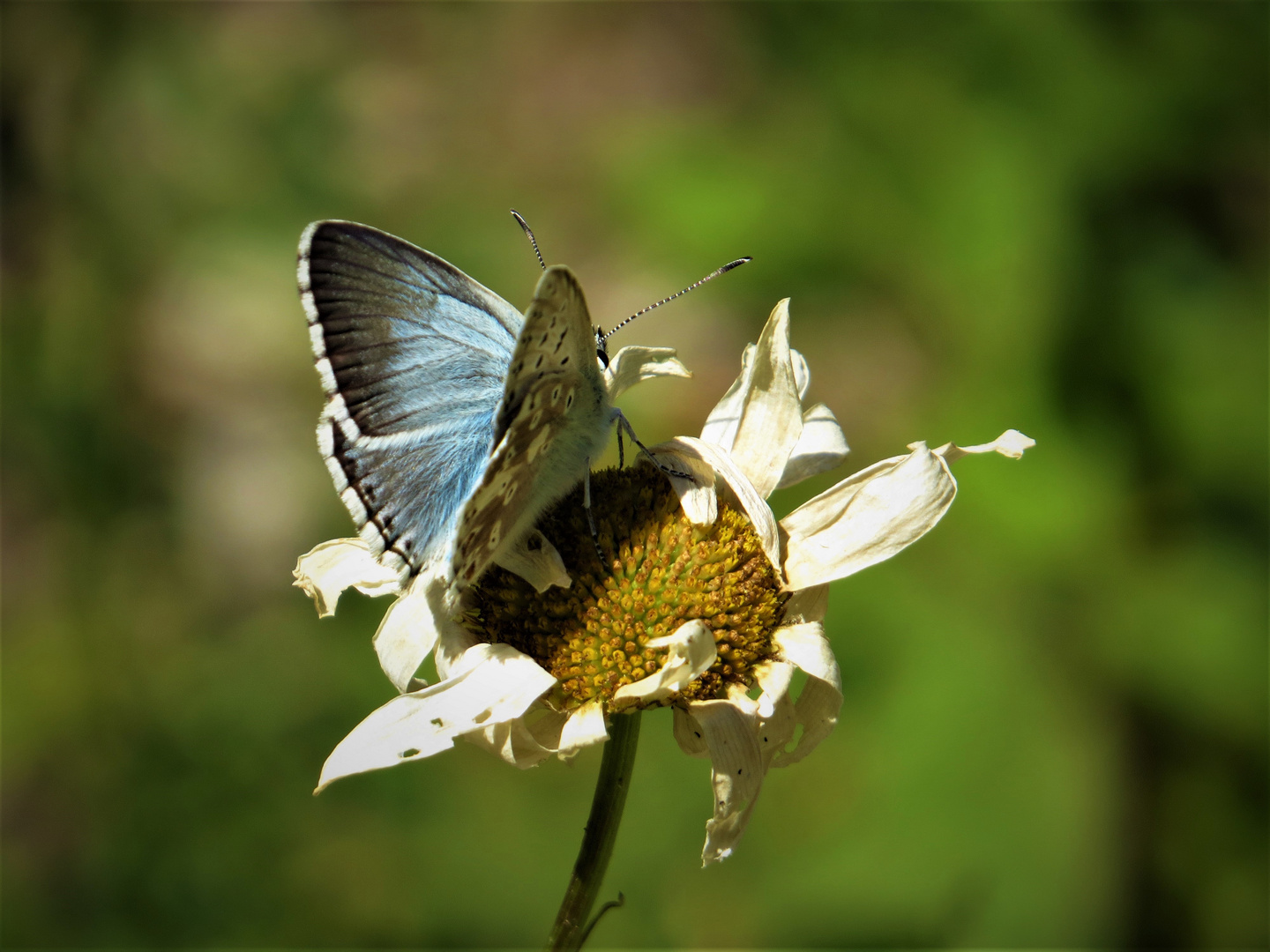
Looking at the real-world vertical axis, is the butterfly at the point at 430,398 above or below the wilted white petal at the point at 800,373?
above

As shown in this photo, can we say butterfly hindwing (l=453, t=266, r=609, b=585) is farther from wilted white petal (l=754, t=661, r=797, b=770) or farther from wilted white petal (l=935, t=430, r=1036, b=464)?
wilted white petal (l=935, t=430, r=1036, b=464)

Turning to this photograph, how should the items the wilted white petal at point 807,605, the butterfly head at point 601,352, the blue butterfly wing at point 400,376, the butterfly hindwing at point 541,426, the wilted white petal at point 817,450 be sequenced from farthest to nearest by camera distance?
the wilted white petal at point 817,450, the butterfly head at point 601,352, the wilted white petal at point 807,605, the blue butterfly wing at point 400,376, the butterfly hindwing at point 541,426

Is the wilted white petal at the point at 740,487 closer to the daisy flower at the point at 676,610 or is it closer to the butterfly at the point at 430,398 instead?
the daisy flower at the point at 676,610

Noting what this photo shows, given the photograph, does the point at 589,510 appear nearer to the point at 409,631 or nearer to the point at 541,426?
the point at 541,426

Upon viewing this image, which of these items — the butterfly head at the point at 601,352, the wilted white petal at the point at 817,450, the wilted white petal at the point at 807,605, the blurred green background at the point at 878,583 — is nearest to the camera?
the wilted white petal at the point at 807,605

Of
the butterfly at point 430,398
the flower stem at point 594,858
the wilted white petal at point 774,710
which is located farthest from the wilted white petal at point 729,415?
the flower stem at point 594,858

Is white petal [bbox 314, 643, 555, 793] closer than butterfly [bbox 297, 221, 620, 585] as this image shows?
Yes

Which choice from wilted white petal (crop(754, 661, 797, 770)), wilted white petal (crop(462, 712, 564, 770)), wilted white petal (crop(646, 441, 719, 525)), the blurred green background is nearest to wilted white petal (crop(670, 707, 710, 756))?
wilted white petal (crop(754, 661, 797, 770))

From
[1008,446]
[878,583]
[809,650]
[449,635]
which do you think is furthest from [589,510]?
[878,583]

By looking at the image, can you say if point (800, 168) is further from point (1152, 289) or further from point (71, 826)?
point (71, 826)
